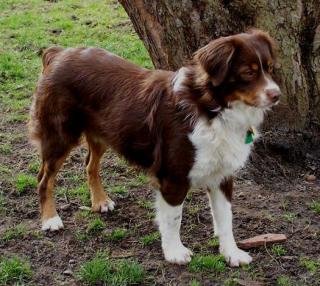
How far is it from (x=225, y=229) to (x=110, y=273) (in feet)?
2.91

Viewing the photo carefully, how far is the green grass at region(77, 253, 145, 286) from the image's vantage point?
439cm

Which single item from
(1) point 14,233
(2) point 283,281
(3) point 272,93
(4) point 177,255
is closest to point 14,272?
(1) point 14,233

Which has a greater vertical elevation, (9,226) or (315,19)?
(315,19)

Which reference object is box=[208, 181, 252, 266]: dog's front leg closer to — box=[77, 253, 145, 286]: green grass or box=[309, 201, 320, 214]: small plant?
box=[77, 253, 145, 286]: green grass

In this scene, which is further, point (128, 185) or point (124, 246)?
point (128, 185)

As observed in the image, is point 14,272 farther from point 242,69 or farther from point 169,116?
point 242,69

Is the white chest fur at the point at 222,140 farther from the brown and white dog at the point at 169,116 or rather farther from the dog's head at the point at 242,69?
the dog's head at the point at 242,69

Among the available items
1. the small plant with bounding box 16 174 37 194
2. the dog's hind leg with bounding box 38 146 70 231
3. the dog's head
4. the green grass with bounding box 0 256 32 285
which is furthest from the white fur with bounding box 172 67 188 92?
the small plant with bounding box 16 174 37 194

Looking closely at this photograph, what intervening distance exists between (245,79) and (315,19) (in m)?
1.65

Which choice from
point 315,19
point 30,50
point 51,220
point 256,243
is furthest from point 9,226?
point 30,50

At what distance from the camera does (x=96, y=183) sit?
5430mm

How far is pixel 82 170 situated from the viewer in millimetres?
6090

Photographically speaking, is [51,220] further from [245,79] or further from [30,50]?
[30,50]

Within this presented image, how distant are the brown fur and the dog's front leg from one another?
0.32ft
